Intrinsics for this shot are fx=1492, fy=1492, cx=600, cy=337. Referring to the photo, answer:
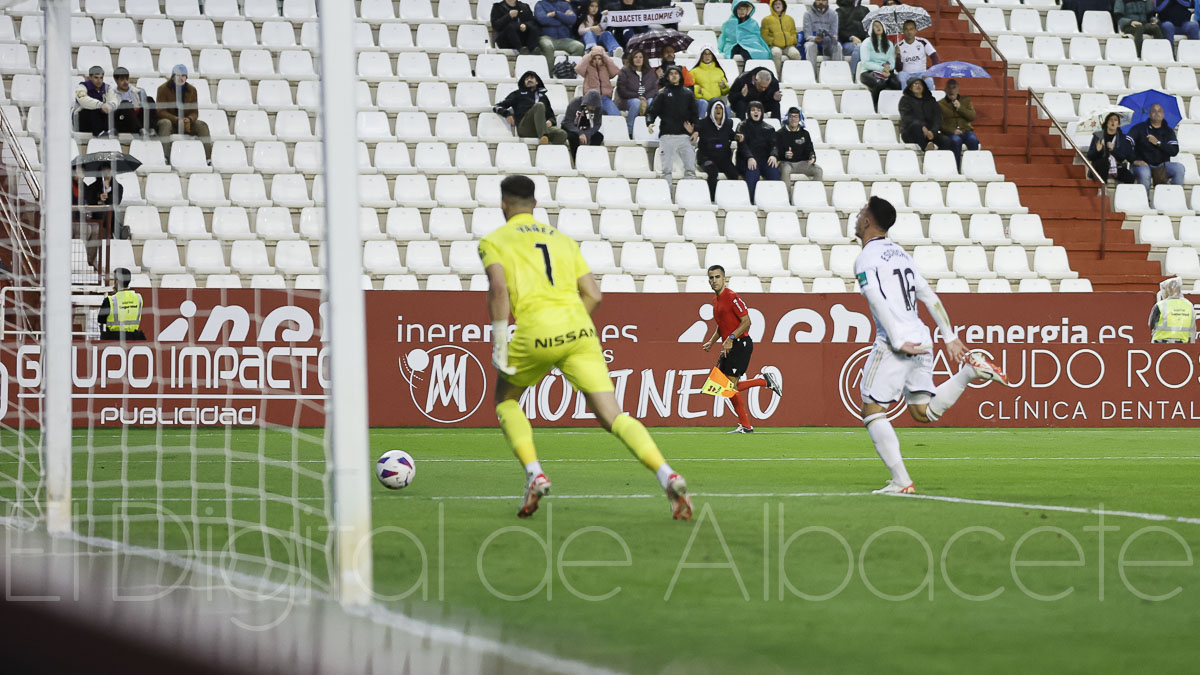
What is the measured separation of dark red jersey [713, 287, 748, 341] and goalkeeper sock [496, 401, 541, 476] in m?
10.3

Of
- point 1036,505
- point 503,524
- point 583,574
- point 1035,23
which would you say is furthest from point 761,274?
point 583,574

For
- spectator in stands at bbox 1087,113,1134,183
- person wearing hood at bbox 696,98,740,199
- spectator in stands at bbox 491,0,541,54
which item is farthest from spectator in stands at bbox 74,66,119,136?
spectator in stands at bbox 1087,113,1134,183

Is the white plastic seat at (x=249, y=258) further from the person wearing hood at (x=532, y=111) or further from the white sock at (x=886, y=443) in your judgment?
the white sock at (x=886, y=443)

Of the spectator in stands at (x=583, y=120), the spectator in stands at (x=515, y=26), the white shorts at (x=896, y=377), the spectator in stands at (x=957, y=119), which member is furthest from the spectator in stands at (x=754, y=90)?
the white shorts at (x=896, y=377)

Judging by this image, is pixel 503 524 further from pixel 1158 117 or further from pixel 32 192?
pixel 1158 117

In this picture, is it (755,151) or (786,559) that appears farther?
(755,151)

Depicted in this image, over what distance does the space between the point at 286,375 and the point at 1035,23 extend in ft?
52.7

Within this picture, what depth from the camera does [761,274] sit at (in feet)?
71.3

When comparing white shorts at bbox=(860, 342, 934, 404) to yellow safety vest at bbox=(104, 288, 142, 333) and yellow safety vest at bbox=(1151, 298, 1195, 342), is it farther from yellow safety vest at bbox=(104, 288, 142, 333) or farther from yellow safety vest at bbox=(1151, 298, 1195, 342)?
yellow safety vest at bbox=(1151, 298, 1195, 342)

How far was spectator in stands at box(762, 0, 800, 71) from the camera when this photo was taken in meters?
25.2

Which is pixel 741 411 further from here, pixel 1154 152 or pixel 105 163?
pixel 1154 152

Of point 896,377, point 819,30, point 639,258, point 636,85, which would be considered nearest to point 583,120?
point 636,85

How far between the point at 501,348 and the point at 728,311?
1085cm

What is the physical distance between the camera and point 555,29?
2447cm
